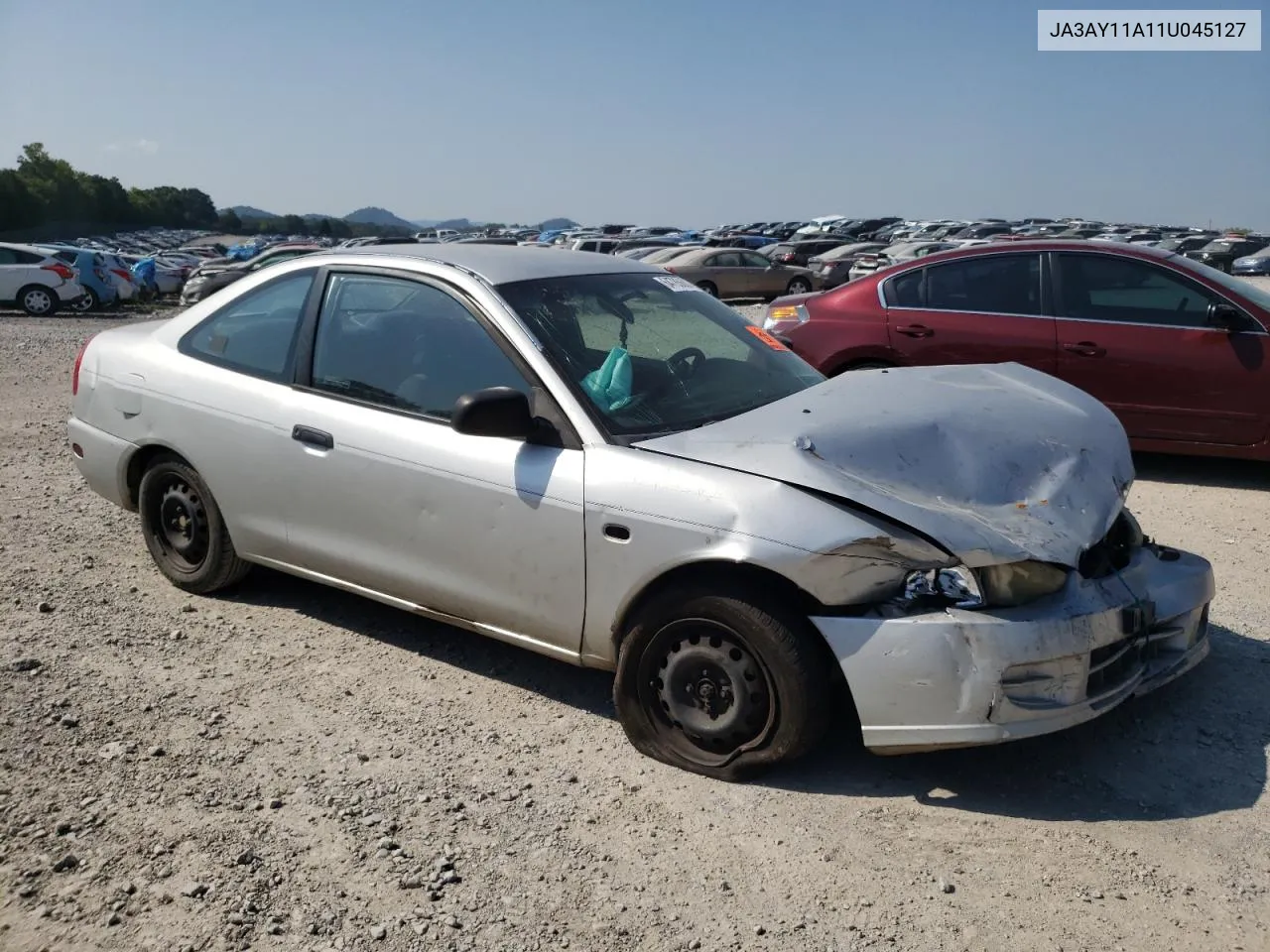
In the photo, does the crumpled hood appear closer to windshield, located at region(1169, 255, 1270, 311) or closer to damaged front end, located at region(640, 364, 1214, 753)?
damaged front end, located at region(640, 364, 1214, 753)

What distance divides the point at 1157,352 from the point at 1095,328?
0.41m

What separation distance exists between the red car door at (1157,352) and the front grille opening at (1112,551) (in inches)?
135

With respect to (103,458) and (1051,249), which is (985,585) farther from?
(1051,249)

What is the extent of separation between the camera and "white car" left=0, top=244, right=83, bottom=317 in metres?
23.2

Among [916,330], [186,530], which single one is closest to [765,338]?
[186,530]

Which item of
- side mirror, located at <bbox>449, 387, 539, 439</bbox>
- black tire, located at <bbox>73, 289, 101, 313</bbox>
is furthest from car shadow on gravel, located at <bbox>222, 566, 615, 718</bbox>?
black tire, located at <bbox>73, 289, 101, 313</bbox>

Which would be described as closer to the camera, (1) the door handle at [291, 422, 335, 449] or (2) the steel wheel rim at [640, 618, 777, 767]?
(2) the steel wheel rim at [640, 618, 777, 767]

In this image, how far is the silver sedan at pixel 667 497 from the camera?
127 inches

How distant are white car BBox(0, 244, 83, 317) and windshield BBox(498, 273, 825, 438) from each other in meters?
22.4

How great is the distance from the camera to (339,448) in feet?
14.1


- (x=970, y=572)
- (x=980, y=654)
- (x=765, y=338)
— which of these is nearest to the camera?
(x=980, y=654)

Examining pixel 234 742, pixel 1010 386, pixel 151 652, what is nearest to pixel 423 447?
pixel 234 742

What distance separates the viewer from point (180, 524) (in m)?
5.16

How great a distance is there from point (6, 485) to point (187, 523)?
2.85 m
